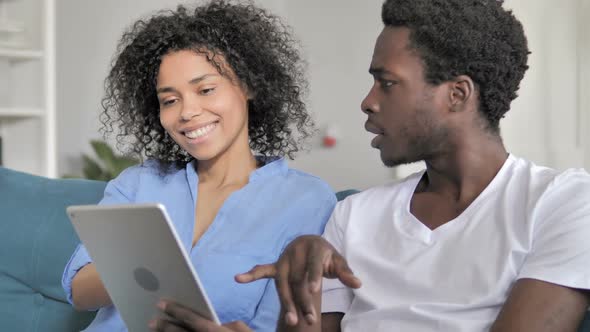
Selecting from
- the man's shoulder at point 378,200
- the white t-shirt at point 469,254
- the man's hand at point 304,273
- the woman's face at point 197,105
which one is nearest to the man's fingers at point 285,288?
the man's hand at point 304,273

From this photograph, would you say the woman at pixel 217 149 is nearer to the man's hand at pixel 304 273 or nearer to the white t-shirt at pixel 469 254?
the white t-shirt at pixel 469 254

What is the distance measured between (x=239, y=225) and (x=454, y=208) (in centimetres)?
42

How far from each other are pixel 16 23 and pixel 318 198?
2576 mm

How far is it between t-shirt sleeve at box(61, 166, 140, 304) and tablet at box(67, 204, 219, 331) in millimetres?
358

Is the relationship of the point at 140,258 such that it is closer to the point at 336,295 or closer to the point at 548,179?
the point at 336,295

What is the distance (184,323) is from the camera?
1.18 m

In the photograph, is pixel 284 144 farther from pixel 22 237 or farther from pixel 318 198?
pixel 22 237

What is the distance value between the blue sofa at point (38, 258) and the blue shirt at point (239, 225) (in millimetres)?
215

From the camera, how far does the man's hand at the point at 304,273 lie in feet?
3.43

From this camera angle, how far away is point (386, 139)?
1442mm

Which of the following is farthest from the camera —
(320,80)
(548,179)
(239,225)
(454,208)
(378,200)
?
(320,80)

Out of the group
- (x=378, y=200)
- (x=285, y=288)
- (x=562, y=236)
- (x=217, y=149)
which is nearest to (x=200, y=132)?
(x=217, y=149)

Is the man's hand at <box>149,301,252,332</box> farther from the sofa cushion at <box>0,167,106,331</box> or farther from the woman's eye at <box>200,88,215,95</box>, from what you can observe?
the sofa cushion at <box>0,167,106,331</box>

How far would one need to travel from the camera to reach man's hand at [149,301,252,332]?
1.15 metres
